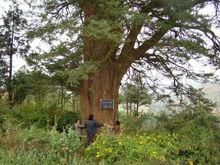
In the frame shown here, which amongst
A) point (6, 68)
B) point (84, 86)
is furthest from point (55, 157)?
point (6, 68)

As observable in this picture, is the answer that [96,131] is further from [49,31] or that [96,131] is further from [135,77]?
[135,77]

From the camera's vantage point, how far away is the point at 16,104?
24.4 m

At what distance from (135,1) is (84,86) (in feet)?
17.2

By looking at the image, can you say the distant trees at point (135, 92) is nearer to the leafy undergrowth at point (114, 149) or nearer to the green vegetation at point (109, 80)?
the green vegetation at point (109, 80)

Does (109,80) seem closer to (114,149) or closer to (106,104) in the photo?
(106,104)

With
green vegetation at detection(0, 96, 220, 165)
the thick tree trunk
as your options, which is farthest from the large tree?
green vegetation at detection(0, 96, 220, 165)

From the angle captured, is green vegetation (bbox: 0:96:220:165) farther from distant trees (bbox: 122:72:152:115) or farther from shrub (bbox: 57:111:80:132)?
distant trees (bbox: 122:72:152:115)

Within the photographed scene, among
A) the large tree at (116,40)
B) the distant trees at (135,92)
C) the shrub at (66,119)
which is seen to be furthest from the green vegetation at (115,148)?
the distant trees at (135,92)

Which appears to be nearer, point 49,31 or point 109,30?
point 109,30

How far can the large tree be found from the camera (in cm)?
1639

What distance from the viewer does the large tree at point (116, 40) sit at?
16.4 metres

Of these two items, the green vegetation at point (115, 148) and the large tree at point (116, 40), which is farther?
the large tree at point (116, 40)

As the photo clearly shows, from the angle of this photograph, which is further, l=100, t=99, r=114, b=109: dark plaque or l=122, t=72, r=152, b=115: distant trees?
l=122, t=72, r=152, b=115: distant trees

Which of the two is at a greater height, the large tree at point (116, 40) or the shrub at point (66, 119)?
the large tree at point (116, 40)
